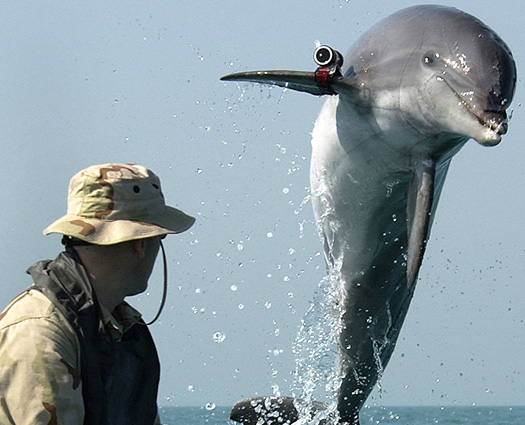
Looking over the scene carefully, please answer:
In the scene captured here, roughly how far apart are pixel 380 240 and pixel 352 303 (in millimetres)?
873

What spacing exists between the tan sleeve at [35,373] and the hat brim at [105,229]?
1.34 feet

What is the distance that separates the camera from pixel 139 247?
4.14 meters

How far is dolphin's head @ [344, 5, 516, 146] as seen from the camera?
6340 millimetres

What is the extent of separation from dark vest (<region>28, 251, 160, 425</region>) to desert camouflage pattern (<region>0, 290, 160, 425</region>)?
0.34 ft


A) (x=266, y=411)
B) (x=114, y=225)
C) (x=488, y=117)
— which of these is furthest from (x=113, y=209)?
(x=266, y=411)

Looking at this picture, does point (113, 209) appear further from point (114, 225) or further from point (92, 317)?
point (92, 317)

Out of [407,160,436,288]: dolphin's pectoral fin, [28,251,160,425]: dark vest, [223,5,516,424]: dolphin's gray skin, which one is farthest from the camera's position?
[407,160,436,288]: dolphin's pectoral fin

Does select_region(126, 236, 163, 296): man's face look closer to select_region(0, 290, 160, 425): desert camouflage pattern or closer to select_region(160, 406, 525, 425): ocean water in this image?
select_region(0, 290, 160, 425): desert camouflage pattern

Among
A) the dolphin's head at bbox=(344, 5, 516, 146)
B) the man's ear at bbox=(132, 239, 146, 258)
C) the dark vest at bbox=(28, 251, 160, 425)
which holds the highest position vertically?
the dolphin's head at bbox=(344, 5, 516, 146)

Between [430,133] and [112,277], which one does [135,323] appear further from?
[430,133]

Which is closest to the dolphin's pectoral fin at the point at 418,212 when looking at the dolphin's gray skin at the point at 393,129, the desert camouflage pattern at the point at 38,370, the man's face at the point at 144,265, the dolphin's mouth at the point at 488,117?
the dolphin's gray skin at the point at 393,129

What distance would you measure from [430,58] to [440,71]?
16 centimetres

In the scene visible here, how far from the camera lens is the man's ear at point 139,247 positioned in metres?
4.13

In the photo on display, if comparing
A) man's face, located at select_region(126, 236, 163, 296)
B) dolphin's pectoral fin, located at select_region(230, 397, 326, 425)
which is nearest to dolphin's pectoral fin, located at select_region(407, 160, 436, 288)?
dolphin's pectoral fin, located at select_region(230, 397, 326, 425)
